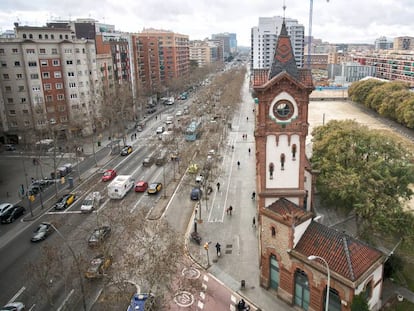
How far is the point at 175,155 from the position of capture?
61.0 meters

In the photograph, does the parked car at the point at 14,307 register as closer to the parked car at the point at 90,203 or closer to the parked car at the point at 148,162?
the parked car at the point at 90,203

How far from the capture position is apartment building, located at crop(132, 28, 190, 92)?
13838cm

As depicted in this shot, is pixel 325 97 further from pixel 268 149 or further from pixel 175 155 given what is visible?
pixel 268 149

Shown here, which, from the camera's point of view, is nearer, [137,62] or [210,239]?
[210,239]

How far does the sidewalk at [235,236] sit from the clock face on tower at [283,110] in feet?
46.4

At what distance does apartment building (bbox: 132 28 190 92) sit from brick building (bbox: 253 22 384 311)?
107 metres

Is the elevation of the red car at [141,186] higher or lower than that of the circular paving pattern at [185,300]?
higher

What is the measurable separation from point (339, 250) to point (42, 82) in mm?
73484

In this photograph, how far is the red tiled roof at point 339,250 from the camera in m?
24.7

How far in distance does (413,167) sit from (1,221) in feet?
151

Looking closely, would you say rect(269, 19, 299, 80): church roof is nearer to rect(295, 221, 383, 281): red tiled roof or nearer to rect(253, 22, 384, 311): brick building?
rect(253, 22, 384, 311): brick building

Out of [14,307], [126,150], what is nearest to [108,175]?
[126,150]

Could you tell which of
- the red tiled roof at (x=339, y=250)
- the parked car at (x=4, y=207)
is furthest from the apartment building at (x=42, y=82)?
the red tiled roof at (x=339, y=250)

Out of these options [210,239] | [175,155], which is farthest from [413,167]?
[175,155]
